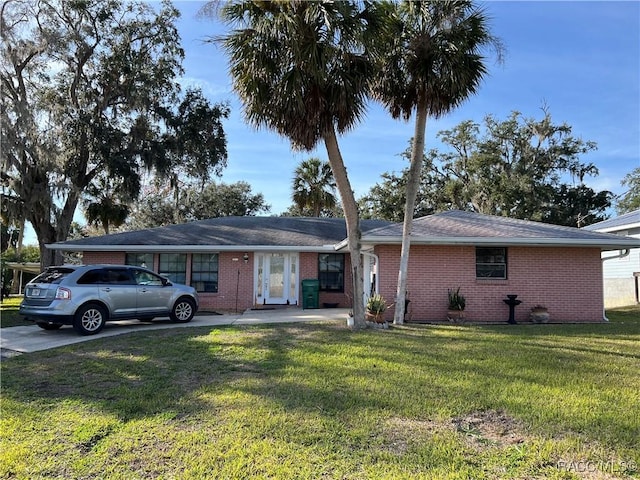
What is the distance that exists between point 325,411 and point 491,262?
9167mm

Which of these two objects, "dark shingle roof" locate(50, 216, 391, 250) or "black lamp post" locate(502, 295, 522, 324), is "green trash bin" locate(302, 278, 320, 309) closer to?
"dark shingle roof" locate(50, 216, 391, 250)

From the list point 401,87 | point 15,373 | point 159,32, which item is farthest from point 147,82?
point 15,373

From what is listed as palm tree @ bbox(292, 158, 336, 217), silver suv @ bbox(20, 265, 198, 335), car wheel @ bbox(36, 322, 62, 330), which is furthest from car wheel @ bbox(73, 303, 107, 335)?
palm tree @ bbox(292, 158, 336, 217)

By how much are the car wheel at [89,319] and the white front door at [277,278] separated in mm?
6550

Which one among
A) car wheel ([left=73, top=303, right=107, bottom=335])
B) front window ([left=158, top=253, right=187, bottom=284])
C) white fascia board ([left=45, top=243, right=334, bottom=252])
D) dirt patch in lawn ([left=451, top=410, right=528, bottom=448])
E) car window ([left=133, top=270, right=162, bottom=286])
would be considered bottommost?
dirt patch in lawn ([left=451, top=410, right=528, bottom=448])

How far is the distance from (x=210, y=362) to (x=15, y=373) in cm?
281

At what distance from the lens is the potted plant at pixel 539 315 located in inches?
474

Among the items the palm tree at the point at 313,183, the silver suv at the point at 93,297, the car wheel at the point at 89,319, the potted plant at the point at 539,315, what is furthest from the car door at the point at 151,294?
the palm tree at the point at 313,183

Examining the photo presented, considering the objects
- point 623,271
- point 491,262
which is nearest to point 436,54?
point 491,262

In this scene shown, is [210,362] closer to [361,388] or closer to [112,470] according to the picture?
[361,388]

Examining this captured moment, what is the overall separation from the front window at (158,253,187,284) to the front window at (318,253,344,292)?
4.93m

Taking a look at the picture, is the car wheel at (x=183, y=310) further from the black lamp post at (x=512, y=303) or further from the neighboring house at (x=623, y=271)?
the neighboring house at (x=623, y=271)

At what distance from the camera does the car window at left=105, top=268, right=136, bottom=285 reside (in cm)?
1073

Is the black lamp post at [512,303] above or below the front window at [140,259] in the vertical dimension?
below
